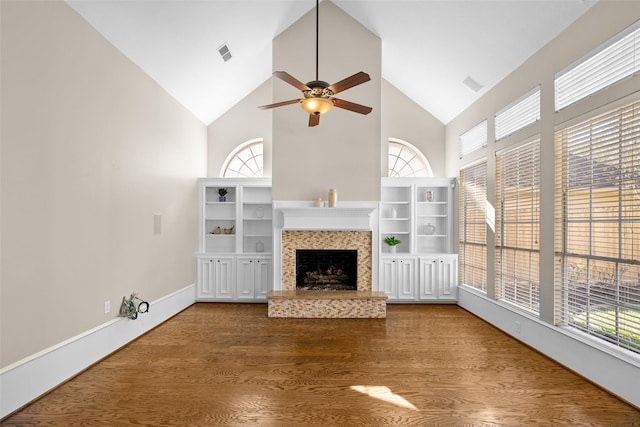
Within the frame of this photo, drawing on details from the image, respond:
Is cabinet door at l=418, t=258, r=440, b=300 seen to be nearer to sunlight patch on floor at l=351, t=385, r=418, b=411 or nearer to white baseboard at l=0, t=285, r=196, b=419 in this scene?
sunlight patch on floor at l=351, t=385, r=418, b=411

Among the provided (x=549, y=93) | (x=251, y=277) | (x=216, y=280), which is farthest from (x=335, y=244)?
(x=549, y=93)

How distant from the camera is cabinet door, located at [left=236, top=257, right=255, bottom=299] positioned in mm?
6070

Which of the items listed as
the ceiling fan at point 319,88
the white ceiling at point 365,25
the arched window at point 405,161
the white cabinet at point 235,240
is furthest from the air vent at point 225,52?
the arched window at point 405,161

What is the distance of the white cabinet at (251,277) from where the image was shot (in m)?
6.07

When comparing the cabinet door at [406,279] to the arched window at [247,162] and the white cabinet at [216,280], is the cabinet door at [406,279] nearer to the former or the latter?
the white cabinet at [216,280]

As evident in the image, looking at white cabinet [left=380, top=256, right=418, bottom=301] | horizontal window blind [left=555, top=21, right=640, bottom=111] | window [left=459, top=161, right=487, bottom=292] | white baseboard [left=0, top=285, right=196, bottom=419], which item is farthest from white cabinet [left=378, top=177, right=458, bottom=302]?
white baseboard [left=0, top=285, right=196, bottom=419]

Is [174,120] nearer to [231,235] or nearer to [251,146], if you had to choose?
[251,146]

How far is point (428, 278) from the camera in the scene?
5.99 m

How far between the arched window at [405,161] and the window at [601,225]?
3167 millimetres

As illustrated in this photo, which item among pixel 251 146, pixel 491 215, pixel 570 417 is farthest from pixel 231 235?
pixel 570 417

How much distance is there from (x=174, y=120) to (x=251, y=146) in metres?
1.71

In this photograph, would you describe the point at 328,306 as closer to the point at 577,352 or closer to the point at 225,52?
the point at 577,352

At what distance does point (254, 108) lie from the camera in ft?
21.7

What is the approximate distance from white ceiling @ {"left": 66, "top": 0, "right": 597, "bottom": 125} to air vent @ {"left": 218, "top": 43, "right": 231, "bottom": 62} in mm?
68
